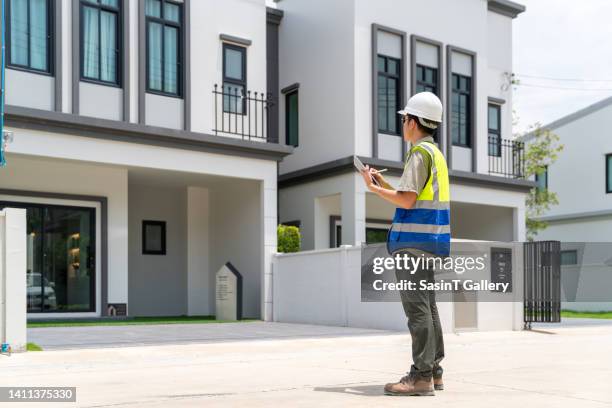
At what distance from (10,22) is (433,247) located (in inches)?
420

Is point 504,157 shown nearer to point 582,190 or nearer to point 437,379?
point 582,190

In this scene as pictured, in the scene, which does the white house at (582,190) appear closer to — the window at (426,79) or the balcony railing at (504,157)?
the balcony railing at (504,157)

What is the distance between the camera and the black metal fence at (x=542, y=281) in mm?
13352

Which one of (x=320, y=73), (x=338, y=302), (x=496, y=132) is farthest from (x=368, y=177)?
(x=496, y=132)

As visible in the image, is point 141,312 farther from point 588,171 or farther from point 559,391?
point 588,171

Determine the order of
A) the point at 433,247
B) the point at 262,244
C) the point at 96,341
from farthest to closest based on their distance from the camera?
the point at 262,244, the point at 96,341, the point at 433,247

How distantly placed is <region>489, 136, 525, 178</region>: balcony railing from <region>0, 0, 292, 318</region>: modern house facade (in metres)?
7.08

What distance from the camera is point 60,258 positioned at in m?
15.4

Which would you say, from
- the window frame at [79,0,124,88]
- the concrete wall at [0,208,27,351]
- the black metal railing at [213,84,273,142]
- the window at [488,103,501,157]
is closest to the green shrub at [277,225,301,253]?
the black metal railing at [213,84,273,142]

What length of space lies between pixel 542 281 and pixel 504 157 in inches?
320

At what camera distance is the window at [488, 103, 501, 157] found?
21062mm

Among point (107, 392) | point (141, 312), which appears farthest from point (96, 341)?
point (141, 312)

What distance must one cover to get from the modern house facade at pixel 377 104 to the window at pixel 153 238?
9.60ft

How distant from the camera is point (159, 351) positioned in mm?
8914
